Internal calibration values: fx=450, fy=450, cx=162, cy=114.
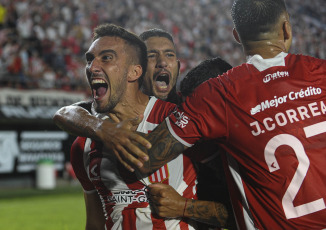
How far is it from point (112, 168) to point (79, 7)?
54.7 ft

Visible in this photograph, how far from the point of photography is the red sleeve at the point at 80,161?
2.93 metres

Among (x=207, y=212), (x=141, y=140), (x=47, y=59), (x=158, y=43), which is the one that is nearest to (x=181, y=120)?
(x=141, y=140)

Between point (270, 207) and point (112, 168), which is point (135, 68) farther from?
point (270, 207)

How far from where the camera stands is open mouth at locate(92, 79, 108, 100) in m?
2.85

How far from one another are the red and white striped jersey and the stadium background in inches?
Result: 329

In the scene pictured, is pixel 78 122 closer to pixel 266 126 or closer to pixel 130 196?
pixel 130 196

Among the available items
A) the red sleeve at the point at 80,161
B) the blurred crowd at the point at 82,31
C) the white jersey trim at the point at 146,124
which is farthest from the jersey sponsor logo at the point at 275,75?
the blurred crowd at the point at 82,31

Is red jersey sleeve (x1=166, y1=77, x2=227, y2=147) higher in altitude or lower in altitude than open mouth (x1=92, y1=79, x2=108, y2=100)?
lower

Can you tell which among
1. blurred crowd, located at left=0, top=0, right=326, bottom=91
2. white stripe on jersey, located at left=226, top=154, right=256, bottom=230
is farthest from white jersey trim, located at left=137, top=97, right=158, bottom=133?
blurred crowd, located at left=0, top=0, right=326, bottom=91

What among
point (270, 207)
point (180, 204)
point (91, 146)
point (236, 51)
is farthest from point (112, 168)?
point (236, 51)

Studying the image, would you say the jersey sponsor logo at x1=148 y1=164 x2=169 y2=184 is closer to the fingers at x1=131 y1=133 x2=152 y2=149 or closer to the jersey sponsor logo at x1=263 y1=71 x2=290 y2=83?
the fingers at x1=131 y1=133 x2=152 y2=149

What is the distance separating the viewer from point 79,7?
60.3 ft

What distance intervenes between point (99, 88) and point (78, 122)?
1.18ft

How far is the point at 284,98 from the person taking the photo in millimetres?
2188
